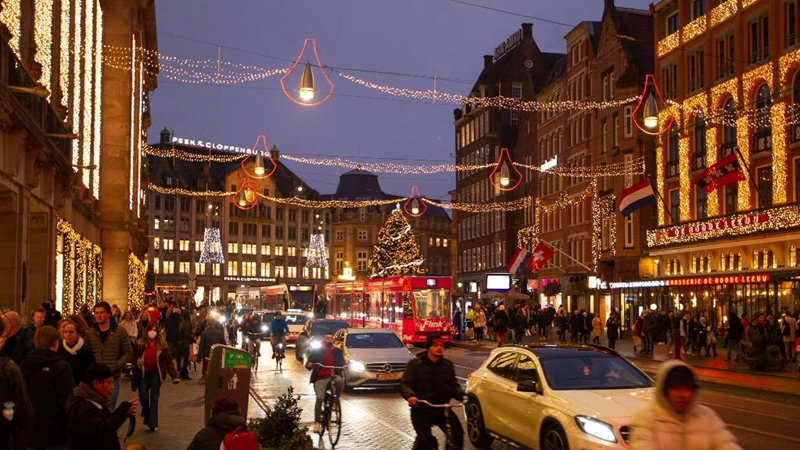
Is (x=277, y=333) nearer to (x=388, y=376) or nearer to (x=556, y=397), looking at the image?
(x=388, y=376)

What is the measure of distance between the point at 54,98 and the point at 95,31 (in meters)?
14.6

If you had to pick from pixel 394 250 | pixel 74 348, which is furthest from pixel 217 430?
pixel 394 250

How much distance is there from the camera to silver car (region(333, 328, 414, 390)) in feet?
77.0

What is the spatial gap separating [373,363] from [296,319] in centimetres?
2155

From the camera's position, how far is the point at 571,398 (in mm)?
11922

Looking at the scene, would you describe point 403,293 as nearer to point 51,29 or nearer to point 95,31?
point 95,31

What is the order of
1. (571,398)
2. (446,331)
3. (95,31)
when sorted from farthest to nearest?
(446,331) < (95,31) < (571,398)

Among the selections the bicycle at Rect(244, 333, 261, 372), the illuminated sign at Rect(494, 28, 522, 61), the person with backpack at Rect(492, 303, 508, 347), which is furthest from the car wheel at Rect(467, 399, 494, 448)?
the illuminated sign at Rect(494, 28, 522, 61)

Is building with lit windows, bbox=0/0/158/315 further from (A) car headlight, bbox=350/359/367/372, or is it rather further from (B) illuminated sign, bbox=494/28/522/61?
(B) illuminated sign, bbox=494/28/522/61

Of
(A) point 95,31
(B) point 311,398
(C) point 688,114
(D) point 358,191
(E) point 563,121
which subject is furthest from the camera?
(D) point 358,191

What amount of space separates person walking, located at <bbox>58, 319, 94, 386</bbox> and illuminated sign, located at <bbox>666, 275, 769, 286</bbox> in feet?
110

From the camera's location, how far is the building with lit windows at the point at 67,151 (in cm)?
2028

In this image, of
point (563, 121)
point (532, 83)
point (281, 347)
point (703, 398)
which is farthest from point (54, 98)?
point (532, 83)

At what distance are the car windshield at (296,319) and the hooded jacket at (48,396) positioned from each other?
35.2 metres
